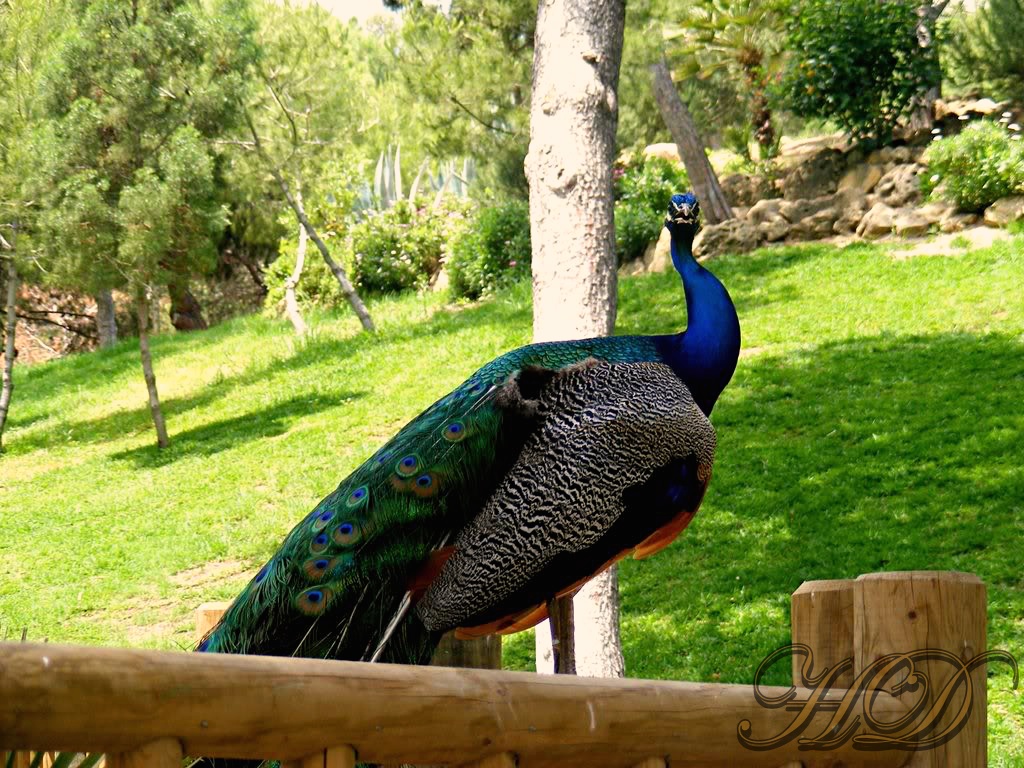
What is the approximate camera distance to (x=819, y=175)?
13.9 meters

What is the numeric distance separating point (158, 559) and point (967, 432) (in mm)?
5525

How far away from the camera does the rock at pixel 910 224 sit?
12281mm

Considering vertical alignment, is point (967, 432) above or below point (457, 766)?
below

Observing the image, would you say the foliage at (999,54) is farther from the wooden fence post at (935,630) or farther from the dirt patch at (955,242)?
the wooden fence post at (935,630)

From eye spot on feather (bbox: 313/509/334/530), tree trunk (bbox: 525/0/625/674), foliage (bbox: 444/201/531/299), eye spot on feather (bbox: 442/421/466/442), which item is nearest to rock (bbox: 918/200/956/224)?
foliage (bbox: 444/201/531/299)

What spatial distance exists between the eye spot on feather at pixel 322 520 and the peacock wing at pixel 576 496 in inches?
11.9

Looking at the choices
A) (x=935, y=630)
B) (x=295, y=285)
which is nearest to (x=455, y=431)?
(x=935, y=630)

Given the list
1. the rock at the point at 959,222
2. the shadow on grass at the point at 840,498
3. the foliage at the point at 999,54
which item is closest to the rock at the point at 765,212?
the rock at the point at 959,222

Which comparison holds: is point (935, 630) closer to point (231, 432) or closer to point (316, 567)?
point (316, 567)

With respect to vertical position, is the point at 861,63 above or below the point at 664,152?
above

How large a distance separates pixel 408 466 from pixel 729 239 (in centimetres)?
1110

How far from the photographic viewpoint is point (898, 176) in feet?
42.4

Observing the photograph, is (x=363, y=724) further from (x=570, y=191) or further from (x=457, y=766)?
(x=570, y=191)

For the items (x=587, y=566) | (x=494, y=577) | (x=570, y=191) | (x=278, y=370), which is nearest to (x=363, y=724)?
(x=494, y=577)
